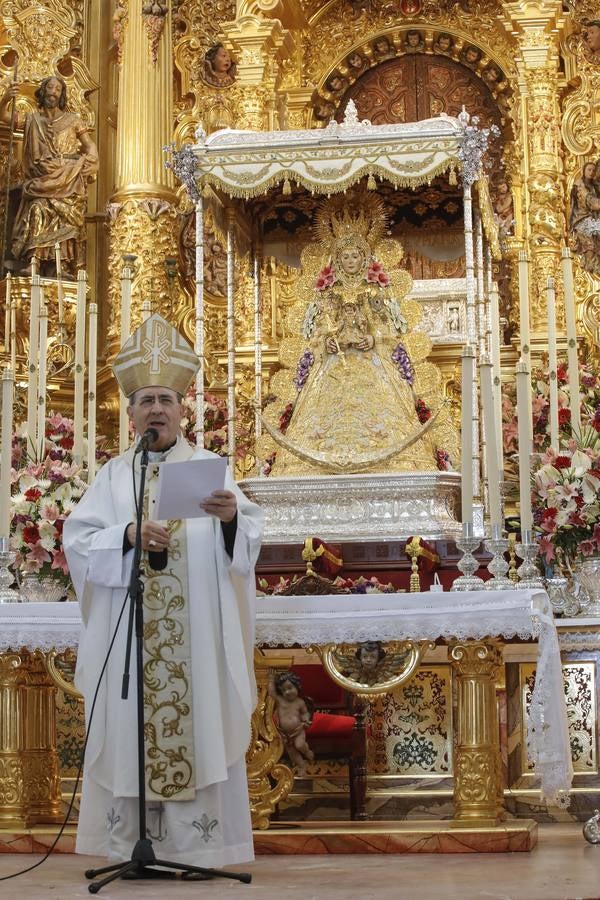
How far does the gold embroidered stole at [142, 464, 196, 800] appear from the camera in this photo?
5246mm

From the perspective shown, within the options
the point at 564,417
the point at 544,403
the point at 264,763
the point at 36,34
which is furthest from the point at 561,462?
the point at 36,34

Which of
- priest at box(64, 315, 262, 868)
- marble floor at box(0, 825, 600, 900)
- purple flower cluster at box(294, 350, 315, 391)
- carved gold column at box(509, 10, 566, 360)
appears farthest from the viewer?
carved gold column at box(509, 10, 566, 360)

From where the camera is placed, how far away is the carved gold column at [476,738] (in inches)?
229

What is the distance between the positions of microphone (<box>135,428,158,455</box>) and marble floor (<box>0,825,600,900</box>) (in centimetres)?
142

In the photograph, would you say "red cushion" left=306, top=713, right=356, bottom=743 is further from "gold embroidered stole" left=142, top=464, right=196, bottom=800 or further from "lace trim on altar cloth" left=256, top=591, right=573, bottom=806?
"gold embroidered stole" left=142, top=464, right=196, bottom=800

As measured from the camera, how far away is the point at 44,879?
5.19m

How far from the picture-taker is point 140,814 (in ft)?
16.0

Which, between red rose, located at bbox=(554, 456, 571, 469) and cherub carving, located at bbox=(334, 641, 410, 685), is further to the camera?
red rose, located at bbox=(554, 456, 571, 469)

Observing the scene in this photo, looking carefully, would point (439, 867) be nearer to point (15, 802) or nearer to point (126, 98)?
point (15, 802)

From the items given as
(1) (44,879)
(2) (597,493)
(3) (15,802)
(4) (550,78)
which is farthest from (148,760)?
(4) (550,78)

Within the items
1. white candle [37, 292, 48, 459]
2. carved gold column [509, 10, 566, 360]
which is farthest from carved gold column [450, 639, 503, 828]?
carved gold column [509, 10, 566, 360]

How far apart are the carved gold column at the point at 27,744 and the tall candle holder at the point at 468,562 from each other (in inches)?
67.0

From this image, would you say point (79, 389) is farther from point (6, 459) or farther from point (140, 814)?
point (140, 814)

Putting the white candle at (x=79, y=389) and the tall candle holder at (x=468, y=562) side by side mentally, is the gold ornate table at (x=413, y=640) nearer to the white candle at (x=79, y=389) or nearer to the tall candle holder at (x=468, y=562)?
the tall candle holder at (x=468, y=562)
